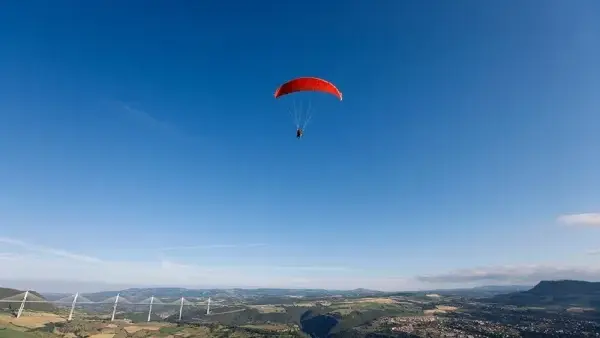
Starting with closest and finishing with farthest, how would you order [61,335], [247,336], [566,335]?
1. [61,335]
2. [247,336]
3. [566,335]

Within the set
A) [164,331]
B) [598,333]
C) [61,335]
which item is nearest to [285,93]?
[61,335]

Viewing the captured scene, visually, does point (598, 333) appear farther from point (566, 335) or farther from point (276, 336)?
point (276, 336)

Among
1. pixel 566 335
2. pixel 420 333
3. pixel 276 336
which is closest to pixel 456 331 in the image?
pixel 420 333

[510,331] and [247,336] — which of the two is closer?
[247,336]

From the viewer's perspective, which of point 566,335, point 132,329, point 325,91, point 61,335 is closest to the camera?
point 325,91

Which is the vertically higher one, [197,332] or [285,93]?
[285,93]

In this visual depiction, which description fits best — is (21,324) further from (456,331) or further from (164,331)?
(456,331)
